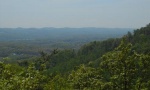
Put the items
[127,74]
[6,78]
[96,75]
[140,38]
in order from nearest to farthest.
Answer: [6,78], [127,74], [96,75], [140,38]

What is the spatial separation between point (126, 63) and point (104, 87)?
213 centimetres

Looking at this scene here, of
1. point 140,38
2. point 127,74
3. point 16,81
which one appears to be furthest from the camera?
point 140,38

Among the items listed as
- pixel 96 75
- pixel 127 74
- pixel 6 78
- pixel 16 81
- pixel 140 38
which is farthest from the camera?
pixel 140 38

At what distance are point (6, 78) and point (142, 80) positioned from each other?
27.3 feet

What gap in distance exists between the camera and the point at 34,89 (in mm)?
14391

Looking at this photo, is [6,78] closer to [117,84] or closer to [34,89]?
[34,89]

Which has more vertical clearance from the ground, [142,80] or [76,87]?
[142,80]

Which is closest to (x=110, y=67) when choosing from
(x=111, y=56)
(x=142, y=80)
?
(x=111, y=56)

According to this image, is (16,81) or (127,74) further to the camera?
(127,74)

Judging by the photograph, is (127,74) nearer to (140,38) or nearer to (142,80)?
(142,80)

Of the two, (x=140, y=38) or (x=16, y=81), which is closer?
(x=16, y=81)

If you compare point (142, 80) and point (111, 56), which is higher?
point (111, 56)

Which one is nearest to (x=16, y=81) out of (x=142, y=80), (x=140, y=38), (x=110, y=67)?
(x=110, y=67)

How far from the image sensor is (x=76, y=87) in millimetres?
22125
